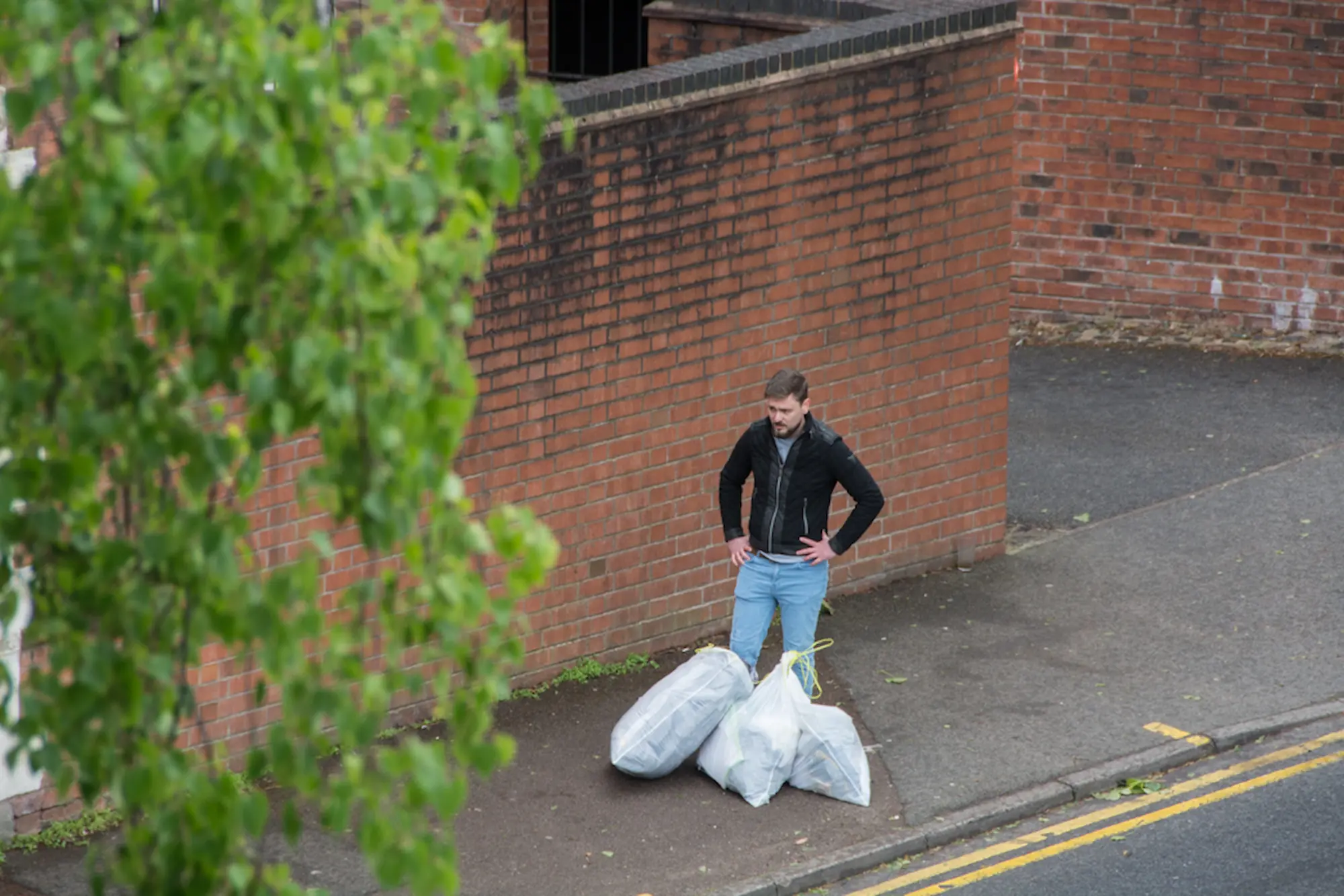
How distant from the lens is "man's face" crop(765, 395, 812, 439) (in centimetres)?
880

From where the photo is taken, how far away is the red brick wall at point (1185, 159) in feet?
50.5

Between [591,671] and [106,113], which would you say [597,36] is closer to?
[591,671]

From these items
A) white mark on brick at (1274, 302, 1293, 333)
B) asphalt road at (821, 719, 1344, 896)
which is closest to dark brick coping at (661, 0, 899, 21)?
asphalt road at (821, 719, 1344, 896)

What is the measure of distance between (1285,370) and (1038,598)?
16.4 feet

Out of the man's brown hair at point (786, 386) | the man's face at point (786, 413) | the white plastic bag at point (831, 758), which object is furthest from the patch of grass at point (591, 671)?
the man's brown hair at point (786, 386)

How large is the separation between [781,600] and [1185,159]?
26.3ft

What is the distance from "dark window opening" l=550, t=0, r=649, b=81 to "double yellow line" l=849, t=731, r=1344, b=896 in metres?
9.31

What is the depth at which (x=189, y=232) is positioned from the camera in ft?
11.2

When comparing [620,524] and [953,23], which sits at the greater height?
[953,23]

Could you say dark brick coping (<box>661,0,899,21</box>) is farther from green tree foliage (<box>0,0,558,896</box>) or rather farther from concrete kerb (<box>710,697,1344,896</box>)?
green tree foliage (<box>0,0,558,896</box>)

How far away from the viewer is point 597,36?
55.7 ft

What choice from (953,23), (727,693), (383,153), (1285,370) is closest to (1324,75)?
(1285,370)

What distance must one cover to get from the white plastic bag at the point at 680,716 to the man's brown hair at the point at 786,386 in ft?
3.79

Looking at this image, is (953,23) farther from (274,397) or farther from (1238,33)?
(274,397)
